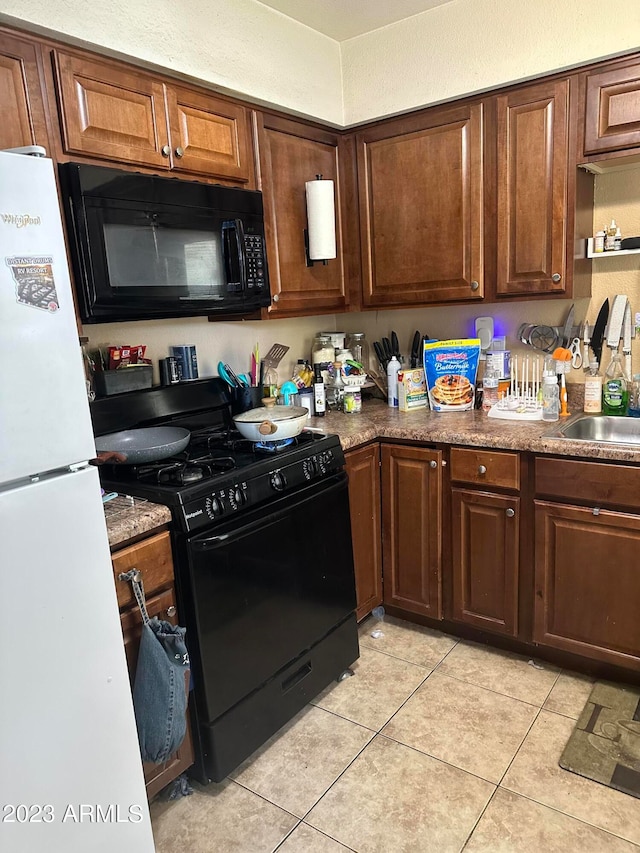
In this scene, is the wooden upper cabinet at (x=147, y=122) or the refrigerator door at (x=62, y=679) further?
the wooden upper cabinet at (x=147, y=122)

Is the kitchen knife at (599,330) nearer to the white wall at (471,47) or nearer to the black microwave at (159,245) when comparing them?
the white wall at (471,47)

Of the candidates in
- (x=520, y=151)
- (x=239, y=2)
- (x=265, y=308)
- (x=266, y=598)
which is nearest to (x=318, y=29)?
(x=239, y=2)

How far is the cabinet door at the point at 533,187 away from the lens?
2.19m

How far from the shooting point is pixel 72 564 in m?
1.19

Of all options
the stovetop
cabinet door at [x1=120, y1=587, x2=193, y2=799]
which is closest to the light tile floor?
cabinet door at [x1=120, y1=587, x2=193, y2=799]

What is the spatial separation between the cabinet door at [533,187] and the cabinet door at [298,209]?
2.30 feet

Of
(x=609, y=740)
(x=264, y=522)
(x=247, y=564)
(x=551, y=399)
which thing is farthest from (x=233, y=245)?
(x=609, y=740)

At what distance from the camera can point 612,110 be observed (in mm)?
2078

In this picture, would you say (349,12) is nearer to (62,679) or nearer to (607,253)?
(607,253)

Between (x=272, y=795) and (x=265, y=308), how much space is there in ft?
5.42

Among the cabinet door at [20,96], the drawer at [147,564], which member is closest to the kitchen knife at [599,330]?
the drawer at [147,564]

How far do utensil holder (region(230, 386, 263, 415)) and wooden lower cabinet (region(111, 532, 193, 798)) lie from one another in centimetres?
88

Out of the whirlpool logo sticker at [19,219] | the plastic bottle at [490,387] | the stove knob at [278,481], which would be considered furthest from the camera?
the plastic bottle at [490,387]

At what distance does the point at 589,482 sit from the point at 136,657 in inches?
58.7
